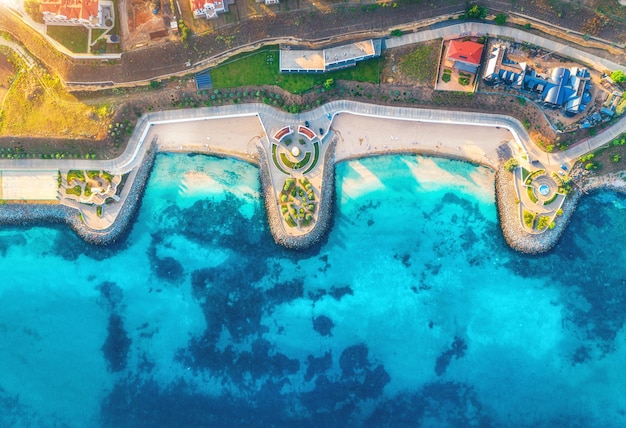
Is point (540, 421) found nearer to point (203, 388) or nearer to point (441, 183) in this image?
point (441, 183)

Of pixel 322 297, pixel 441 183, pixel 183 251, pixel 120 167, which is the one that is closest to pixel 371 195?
pixel 441 183

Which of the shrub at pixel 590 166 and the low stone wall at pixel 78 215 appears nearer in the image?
the shrub at pixel 590 166

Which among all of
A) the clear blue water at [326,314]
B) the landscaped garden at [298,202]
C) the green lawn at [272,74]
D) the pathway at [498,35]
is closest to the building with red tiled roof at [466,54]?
the pathway at [498,35]

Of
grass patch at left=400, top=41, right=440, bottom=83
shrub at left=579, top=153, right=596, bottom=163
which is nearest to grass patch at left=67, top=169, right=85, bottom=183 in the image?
grass patch at left=400, top=41, right=440, bottom=83

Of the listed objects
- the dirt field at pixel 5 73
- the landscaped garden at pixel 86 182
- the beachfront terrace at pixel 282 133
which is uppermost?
the dirt field at pixel 5 73

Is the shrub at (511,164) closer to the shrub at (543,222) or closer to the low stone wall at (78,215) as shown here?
the shrub at (543,222)

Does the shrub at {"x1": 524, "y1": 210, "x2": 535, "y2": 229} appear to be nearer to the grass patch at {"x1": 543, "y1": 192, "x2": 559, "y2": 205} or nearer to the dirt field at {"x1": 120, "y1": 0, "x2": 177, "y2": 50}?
the grass patch at {"x1": 543, "y1": 192, "x2": 559, "y2": 205}
